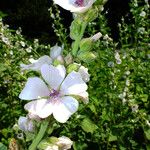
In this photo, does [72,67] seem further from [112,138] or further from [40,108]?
[112,138]

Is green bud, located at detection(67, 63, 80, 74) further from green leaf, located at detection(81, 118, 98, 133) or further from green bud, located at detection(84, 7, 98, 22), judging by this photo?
green leaf, located at detection(81, 118, 98, 133)

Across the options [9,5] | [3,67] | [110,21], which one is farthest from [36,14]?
[3,67]

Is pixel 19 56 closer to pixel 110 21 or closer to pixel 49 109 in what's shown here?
pixel 49 109

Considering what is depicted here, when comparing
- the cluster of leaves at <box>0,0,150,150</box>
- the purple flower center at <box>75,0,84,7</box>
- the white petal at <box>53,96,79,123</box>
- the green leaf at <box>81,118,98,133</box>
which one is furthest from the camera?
the cluster of leaves at <box>0,0,150,150</box>

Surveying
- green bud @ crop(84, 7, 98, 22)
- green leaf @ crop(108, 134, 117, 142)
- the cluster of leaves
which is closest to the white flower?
green bud @ crop(84, 7, 98, 22)

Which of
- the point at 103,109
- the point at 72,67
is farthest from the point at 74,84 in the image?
the point at 103,109
